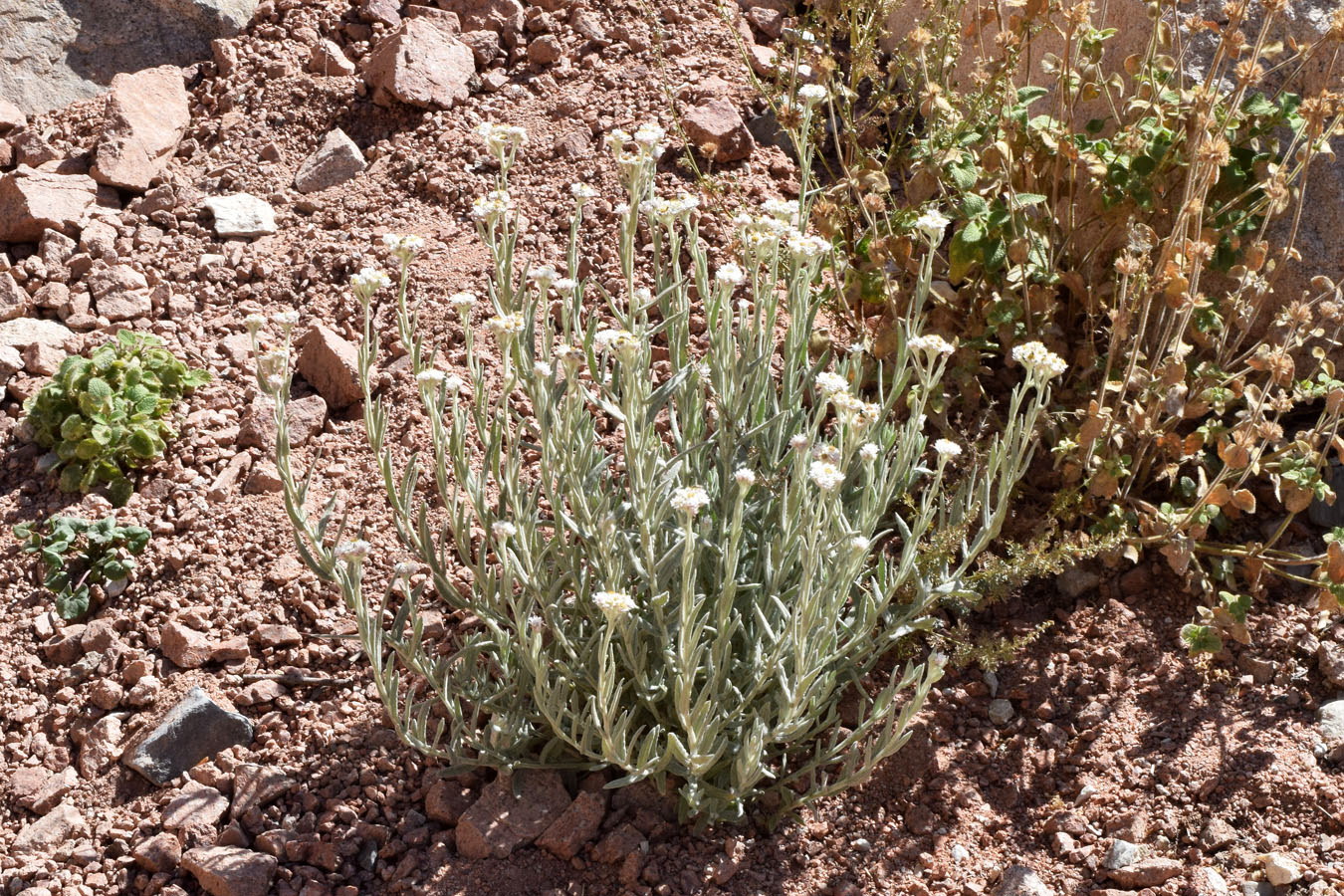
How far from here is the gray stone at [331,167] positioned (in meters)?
4.70

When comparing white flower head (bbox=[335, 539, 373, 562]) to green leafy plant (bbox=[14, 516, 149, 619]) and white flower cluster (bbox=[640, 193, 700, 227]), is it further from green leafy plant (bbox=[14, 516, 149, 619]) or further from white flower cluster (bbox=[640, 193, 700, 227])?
green leafy plant (bbox=[14, 516, 149, 619])

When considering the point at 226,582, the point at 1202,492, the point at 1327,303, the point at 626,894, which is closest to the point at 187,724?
the point at 226,582

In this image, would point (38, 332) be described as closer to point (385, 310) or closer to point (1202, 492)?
point (385, 310)

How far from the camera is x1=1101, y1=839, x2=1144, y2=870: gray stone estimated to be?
2.86 metres

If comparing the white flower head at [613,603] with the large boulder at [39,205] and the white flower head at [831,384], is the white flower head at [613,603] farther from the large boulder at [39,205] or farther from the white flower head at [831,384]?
the large boulder at [39,205]

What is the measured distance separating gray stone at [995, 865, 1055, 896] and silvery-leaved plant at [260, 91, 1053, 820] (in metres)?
0.43

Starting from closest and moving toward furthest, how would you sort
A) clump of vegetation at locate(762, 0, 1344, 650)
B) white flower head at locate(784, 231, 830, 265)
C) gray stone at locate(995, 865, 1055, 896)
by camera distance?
white flower head at locate(784, 231, 830, 265) < gray stone at locate(995, 865, 1055, 896) < clump of vegetation at locate(762, 0, 1344, 650)

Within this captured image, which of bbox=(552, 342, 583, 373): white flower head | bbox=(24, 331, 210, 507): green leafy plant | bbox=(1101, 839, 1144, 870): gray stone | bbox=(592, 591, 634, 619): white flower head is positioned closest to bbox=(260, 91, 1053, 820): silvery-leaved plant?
bbox=(552, 342, 583, 373): white flower head

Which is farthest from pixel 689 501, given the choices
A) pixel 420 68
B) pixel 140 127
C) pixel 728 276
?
pixel 140 127

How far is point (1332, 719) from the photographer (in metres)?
3.08

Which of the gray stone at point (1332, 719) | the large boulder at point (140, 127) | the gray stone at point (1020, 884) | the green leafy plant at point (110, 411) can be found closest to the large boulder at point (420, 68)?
the large boulder at point (140, 127)

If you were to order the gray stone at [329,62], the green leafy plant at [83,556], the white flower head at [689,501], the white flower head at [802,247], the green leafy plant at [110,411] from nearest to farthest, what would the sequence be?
1. the white flower head at [689,501]
2. the white flower head at [802,247]
3. the green leafy plant at [83,556]
4. the green leafy plant at [110,411]
5. the gray stone at [329,62]

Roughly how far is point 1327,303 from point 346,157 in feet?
10.9

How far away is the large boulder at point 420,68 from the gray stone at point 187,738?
2568 mm
